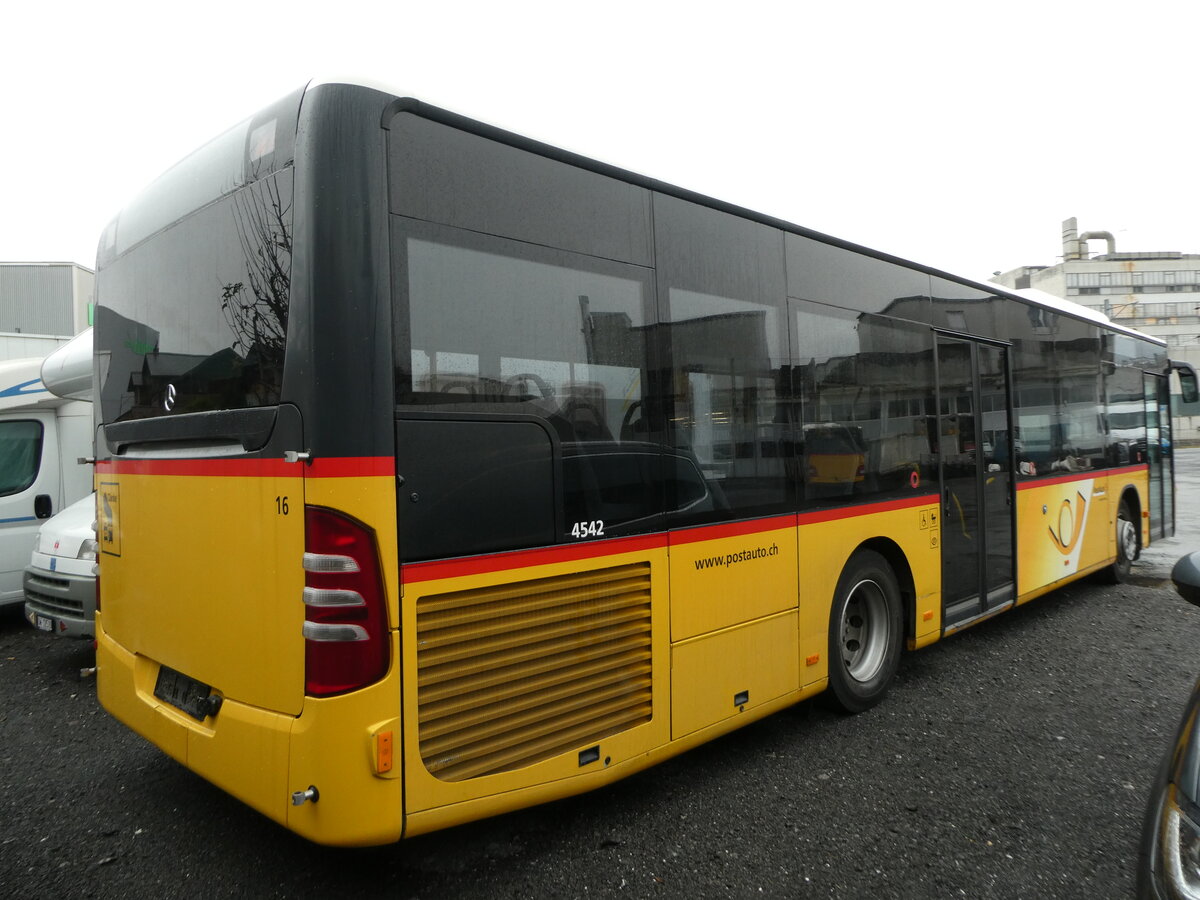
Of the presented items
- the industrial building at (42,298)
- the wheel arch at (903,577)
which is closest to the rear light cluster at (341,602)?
the wheel arch at (903,577)

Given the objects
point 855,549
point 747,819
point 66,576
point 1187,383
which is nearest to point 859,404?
point 855,549

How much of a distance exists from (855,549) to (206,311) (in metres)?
3.82

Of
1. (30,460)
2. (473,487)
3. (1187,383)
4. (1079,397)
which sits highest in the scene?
(1187,383)

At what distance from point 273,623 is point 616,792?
2015mm

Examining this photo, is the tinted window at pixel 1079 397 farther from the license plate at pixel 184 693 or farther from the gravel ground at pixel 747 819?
the license plate at pixel 184 693

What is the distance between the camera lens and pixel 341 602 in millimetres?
2600

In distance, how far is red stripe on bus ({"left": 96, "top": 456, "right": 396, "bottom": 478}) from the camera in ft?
8.46

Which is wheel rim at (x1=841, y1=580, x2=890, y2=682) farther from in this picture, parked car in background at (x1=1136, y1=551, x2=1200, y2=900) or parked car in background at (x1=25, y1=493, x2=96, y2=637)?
parked car in background at (x1=25, y1=493, x2=96, y2=637)

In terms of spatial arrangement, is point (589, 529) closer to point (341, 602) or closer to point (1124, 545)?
point (341, 602)

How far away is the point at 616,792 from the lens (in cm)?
391

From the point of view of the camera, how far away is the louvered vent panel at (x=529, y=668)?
2.79 m

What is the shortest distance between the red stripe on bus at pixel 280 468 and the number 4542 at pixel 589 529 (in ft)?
2.79

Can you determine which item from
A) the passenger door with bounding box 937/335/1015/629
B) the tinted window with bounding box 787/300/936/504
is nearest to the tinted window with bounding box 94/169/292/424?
the tinted window with bounding box 787/300/936/504

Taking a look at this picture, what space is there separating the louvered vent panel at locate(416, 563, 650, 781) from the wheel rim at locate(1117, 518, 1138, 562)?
7.88 meters
